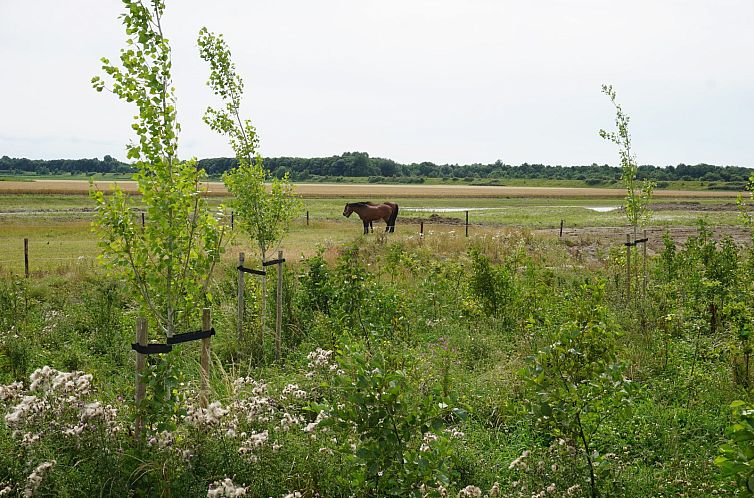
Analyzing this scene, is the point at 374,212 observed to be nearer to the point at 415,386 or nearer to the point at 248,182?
the point at 248,182

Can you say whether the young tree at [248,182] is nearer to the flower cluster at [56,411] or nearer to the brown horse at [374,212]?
the flower cluster at [56,411]

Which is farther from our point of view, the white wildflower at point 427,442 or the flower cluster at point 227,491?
the white wildflower at point 427,442

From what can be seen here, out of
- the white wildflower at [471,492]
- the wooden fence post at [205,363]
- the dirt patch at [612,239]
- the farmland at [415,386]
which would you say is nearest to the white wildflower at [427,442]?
the farmland at [415,386]

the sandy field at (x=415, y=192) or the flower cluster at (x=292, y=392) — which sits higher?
the sandy field at (x=415, y=192)

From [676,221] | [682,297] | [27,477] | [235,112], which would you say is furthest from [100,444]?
[676,221]

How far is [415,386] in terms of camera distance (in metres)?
5.93

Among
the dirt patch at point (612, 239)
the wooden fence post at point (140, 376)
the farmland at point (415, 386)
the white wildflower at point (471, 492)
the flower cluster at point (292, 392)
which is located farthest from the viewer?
the dirt patch at point (612, 239)

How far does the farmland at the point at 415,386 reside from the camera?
492 cm

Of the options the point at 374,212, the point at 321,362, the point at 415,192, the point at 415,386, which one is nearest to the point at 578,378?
the point at 415,386

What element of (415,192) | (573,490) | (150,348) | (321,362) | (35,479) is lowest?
(573,490)

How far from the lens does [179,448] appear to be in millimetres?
5215

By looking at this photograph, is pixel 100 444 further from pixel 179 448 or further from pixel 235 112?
pixel 235 112

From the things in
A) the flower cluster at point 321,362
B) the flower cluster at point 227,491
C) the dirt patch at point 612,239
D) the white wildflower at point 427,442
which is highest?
the flower cluster at point 321,362

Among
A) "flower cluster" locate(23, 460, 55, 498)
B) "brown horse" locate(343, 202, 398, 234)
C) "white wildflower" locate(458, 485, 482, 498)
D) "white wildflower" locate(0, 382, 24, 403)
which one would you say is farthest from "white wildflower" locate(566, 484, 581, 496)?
"brown horse" locate(343, 202, 398, 234)
